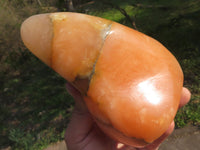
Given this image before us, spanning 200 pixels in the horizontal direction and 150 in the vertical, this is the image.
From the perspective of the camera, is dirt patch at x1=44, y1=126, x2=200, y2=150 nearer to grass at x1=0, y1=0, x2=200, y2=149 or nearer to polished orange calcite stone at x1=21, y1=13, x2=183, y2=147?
grass at x1=0, y1=0, x2=200, y2=149

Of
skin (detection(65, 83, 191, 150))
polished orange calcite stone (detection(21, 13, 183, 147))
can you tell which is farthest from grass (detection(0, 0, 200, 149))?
polished orange calcite stone (detection(21, 13, 183, 147))

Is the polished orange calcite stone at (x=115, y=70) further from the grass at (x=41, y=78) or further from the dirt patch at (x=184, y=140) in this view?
the grass at (x=41, y=78)

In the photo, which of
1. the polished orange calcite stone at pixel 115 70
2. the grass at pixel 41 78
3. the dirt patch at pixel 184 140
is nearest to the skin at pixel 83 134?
the polished orange calcite stone at pixel 115 70

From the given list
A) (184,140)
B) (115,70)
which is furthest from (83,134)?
(184,140)

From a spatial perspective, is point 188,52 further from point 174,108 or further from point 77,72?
point 77,72

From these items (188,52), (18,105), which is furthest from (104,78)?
(188,52)
